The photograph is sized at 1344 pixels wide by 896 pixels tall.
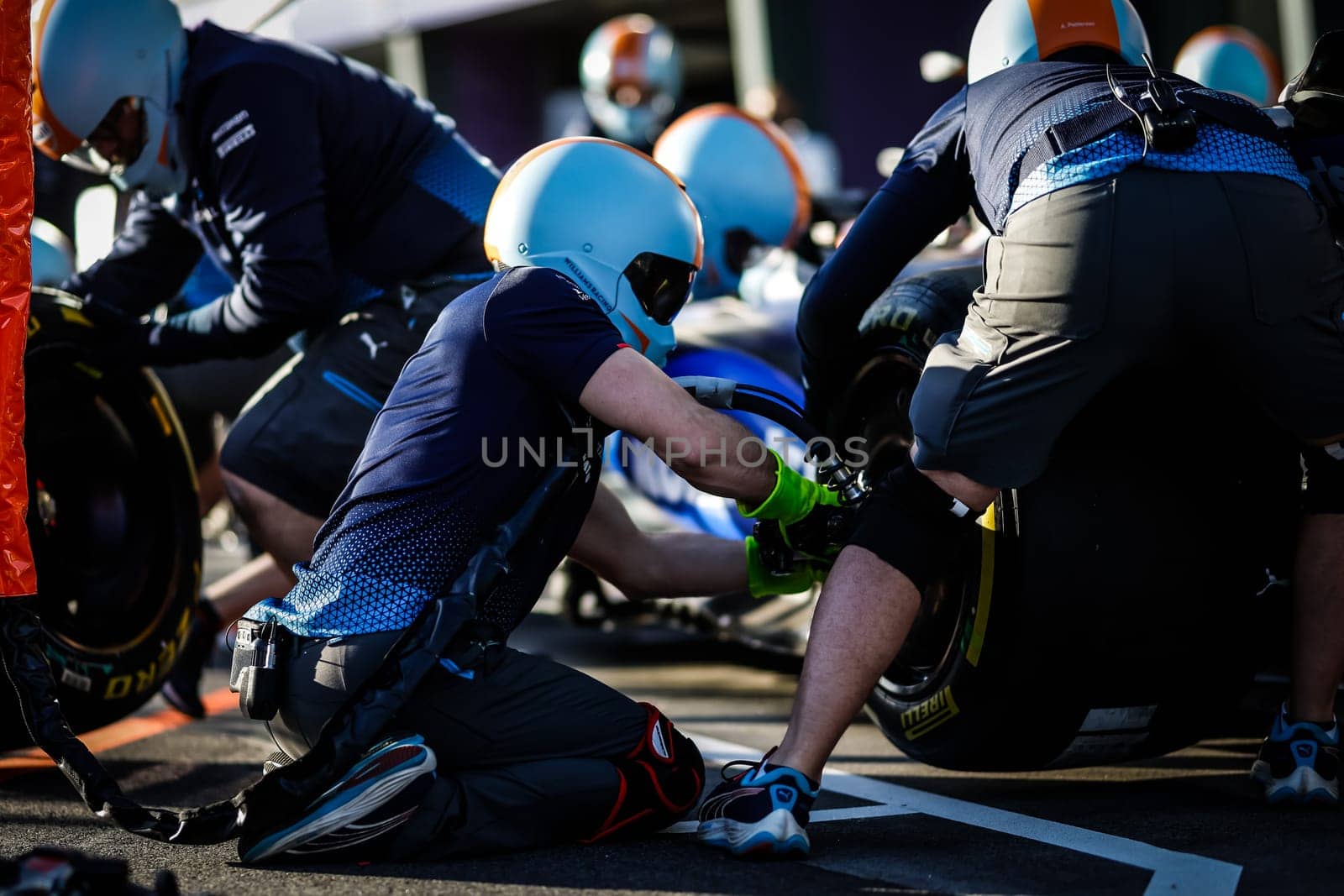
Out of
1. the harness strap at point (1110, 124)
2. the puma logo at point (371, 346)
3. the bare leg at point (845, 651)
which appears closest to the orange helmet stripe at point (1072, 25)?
the harness strap at point (1110, 124)

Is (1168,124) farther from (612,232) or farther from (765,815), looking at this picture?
(765,815)

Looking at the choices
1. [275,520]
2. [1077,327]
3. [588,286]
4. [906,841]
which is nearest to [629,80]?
[275,520]

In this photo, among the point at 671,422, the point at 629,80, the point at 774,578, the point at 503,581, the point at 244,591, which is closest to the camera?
the point at 671,422

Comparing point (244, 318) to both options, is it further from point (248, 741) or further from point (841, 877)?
point (841, 877)

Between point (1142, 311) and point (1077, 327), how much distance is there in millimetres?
112

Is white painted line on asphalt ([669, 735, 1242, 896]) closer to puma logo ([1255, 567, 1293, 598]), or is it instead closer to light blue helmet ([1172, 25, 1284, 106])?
puma logo ([1255, 567, 1293, 598])

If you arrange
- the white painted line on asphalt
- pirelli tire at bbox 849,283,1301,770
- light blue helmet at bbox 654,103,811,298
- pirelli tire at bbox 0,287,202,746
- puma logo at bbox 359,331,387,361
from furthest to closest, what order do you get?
1. light blue helmet at bbox 654,103,811,298
2. puma logo at bbox 359,331,387,361
3. pirelli tire at bbox 0,287,202,746
4. pirelli tire at bbox 849,283,1301,770
5. the white painted line on asphalt

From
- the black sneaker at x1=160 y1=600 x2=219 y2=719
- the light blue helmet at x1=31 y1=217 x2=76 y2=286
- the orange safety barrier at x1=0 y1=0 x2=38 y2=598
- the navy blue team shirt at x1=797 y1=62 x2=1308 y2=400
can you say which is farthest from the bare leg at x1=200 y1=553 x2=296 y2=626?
the navy blue team shirt at x1=797 y1=62 x2=1308 y2=400

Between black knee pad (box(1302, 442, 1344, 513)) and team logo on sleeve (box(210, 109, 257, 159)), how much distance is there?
2.48 m

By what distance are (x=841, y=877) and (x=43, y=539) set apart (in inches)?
83.5

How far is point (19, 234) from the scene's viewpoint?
300cm

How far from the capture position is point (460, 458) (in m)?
2.79

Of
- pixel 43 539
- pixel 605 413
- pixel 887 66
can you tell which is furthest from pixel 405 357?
pixel 887 66

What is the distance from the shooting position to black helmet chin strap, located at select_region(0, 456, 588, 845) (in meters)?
2.63
